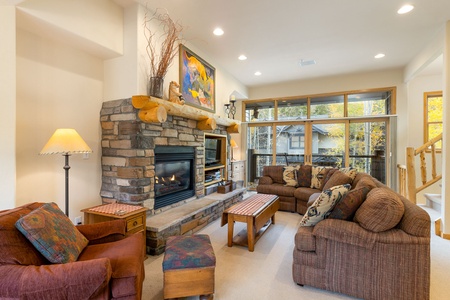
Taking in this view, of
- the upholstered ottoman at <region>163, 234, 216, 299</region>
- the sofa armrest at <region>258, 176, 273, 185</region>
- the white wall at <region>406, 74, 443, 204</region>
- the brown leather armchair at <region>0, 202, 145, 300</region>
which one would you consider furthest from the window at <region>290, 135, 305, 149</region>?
the brown leather armchair at <region>0, 202, 145, 300</region>

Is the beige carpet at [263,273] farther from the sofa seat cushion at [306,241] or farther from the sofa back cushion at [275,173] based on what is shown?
the sofa back cushion at [275,173]

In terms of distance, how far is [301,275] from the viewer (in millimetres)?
2164

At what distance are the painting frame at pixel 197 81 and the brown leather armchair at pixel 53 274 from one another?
9.66ft

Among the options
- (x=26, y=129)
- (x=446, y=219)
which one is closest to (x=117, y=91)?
(x=26, y=129)

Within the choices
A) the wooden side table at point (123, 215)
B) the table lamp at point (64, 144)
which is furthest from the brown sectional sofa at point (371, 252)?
the table lamp at point (64, 144)

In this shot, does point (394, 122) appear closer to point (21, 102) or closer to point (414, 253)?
point (414, 253)

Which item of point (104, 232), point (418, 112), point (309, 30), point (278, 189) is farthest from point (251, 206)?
point (418, 112)

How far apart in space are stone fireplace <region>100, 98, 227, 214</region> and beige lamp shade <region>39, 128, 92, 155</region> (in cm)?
65

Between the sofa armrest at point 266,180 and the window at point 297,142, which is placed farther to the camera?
the window at point 297,142

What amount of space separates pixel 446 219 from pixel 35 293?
4901 mm

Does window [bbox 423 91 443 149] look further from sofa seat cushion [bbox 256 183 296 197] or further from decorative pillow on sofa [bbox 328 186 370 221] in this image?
decorative pillow on sofa [bbox 328 186 370 221]

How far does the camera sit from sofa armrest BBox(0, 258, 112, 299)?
4.06 ft

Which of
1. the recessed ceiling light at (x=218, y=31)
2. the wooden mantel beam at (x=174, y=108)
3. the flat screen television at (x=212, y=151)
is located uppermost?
the recessed ceiling light at (x=218, y=31)

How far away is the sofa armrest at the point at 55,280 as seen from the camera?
1.24 meters
